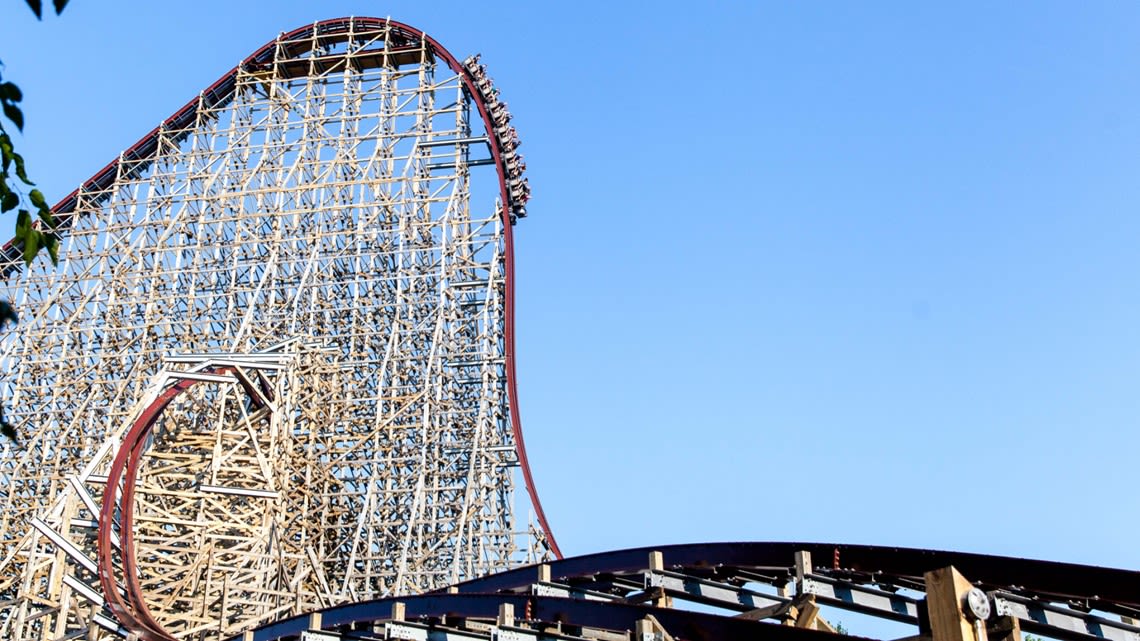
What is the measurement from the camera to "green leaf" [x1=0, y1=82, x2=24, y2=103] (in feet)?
8.77

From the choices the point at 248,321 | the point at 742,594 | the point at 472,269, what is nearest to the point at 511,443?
the point at 472,269

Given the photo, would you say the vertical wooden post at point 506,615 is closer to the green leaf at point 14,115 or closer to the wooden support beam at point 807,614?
the wooden support beam at point 807,614

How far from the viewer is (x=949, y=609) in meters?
5.44

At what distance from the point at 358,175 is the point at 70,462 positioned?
6.23 m

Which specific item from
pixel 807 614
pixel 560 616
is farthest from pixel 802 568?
pixel 560 616

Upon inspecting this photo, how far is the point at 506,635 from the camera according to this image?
7777mm

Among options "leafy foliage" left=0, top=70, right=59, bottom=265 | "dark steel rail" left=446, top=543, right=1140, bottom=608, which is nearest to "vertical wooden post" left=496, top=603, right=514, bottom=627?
"dark steel rail" left=446, top=543, right=1140, bottom=608

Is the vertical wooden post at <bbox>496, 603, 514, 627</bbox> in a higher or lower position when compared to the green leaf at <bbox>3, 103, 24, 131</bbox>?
lower

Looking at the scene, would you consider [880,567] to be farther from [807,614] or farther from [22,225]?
[22,225]

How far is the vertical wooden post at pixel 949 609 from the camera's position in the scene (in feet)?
17.7

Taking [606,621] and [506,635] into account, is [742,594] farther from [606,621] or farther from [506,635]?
[506,635]

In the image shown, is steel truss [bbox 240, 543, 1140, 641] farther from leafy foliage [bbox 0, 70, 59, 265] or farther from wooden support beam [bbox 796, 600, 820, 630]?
leafy foliage [bbox 0, 70, 59, 265]

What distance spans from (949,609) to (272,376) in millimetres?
12725

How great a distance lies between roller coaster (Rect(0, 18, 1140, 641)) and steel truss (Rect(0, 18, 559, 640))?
0.17 feet
